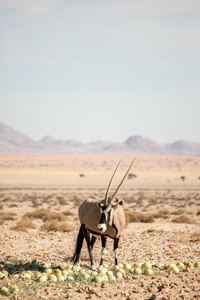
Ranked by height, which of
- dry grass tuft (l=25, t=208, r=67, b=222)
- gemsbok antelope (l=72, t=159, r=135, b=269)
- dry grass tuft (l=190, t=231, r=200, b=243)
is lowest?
dry grass tuft (l=25, t=208, r=67, b=222)

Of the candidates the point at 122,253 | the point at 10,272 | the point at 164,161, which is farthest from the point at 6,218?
the point at 164,161

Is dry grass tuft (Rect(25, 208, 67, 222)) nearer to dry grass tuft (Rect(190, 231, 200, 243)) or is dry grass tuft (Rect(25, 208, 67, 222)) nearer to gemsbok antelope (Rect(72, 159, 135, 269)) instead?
dry grass tuft (Rect(190, 231, 200, 243))

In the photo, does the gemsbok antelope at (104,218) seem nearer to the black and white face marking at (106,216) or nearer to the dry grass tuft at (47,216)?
the black and white face marking at (106,216)

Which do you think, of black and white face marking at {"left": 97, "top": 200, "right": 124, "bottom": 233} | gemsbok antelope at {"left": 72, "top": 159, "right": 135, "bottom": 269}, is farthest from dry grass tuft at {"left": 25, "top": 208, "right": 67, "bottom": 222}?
black and white face marking at {"left": 97, "top": 200, "right": 124, "bottom": 233}

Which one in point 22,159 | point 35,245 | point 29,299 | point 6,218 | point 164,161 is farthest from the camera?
point 164,161

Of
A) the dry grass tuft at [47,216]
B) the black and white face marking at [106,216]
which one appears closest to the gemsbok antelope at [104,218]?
the black and white face marking at [106,216]

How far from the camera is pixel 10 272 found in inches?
354

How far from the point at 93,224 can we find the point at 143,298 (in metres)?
2.50

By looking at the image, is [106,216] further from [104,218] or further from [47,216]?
[47,216]

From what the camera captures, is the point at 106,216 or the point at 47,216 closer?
the point at 106,216

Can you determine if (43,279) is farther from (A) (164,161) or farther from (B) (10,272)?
(A) (164,161)

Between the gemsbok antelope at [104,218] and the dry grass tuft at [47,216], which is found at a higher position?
the gemsbok antelope at [104,218]

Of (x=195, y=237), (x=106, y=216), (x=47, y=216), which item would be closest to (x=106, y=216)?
(x=106, y=216)

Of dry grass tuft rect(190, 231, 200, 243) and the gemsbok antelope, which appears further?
dry grass tuft rect(190, 231, 200, 243)
